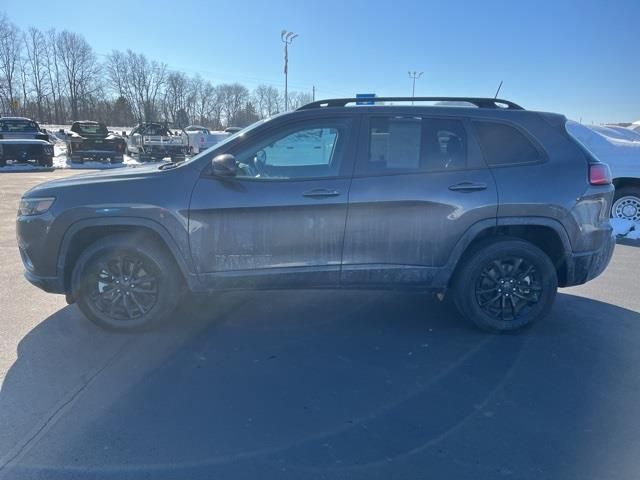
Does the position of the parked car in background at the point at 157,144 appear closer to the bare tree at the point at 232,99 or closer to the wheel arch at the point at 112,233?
the wheel arch at the point at 112,233

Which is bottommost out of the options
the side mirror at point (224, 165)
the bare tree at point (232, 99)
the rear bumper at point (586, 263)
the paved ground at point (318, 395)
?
the paved ground at point (318, 395)

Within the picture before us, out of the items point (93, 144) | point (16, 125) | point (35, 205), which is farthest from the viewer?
point (93, 144)

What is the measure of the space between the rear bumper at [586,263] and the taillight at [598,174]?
0.53m

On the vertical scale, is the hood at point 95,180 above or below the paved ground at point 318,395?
above

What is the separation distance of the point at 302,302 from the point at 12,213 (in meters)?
7.69

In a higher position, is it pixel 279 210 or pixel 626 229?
pixel 279 210

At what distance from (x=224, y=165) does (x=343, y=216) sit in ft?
3.35

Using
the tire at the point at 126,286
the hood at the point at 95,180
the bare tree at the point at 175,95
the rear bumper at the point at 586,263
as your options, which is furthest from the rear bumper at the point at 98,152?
the bare tree at the point at 175,95

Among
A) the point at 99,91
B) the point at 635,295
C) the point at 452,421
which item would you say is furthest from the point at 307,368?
the point at 99,91

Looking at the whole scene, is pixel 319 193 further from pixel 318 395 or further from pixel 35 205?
pixel 35 205

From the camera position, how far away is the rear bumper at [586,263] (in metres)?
4.00

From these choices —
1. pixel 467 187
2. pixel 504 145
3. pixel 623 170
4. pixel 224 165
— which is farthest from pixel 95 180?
pixel 623 170

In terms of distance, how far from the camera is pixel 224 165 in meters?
Answer: 3.62

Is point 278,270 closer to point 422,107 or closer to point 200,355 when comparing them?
point 200,355
